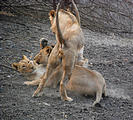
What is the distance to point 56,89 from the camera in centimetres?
624

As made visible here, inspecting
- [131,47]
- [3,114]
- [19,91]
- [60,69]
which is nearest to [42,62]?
[60,69]

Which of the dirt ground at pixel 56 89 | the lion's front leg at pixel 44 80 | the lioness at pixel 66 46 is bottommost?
the dirt ground at pixel 56 89

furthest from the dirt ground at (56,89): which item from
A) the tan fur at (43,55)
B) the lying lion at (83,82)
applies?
the tan fur at (43,55)

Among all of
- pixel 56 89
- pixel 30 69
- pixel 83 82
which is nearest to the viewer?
pixel 83 82

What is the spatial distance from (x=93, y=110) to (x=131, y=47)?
5.88 metres

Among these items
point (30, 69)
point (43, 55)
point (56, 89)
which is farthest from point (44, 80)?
point (30, 69)

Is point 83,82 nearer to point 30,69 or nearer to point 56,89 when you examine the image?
point 56,89

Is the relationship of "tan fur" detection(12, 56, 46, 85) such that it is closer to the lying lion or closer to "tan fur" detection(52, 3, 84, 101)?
the lying lion

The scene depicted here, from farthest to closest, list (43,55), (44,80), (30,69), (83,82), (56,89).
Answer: (30,69) < (43,55) < (56,89) < (83,82) < (44,80)

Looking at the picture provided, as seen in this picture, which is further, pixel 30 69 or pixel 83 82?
pixel 30 69

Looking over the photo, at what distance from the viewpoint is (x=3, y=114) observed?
4.41 meters

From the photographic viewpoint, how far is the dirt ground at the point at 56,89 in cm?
485

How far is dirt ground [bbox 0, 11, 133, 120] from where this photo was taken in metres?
4.85

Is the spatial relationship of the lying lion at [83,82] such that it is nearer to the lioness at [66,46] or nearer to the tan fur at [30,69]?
the lioness at [66,46]
